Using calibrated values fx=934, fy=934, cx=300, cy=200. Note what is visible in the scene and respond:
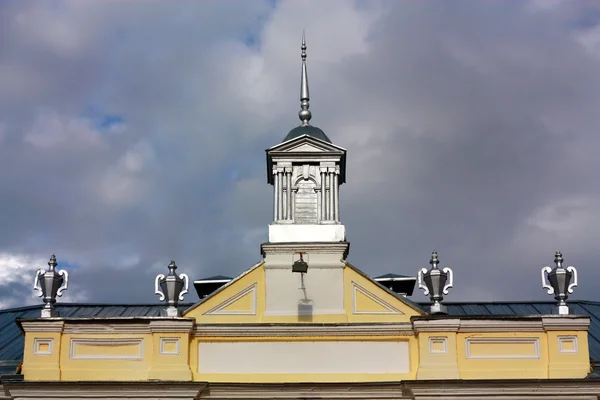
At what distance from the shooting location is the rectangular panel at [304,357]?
23.2 m

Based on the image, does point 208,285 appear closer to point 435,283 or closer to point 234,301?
point 234,301

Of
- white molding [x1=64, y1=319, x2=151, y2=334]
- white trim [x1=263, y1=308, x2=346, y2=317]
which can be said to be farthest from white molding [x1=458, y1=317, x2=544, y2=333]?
white molding [x1=64, y1=319, x2=151, y2=334]

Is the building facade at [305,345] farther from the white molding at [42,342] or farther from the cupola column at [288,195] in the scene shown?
the cupola column at [288,195]

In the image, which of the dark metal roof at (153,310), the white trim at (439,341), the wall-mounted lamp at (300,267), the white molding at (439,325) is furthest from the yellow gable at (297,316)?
the dark metal roof at (153,310)

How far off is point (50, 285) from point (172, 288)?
311 cm

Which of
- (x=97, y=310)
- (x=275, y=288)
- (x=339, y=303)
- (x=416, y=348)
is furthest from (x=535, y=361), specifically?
(x=97, y=310)

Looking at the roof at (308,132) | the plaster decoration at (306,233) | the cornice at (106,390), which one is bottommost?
the cornice at (106,390)

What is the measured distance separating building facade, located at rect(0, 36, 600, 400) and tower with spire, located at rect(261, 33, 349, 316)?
0.05 meters

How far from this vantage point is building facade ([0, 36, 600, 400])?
22.7 m

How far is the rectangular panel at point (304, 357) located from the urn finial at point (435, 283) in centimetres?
127

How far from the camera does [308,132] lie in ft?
85.8

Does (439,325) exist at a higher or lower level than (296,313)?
lower

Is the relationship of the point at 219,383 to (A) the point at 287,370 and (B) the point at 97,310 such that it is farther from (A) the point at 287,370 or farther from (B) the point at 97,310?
(B) the point at 97,310

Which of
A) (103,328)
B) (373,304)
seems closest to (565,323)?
(373,304)
